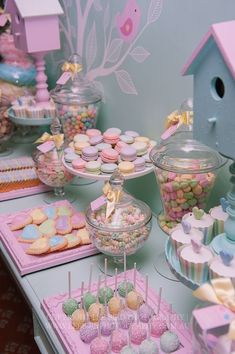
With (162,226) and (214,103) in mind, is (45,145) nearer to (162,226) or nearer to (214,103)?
(162,226)

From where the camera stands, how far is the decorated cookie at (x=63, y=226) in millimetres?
Result: 1362

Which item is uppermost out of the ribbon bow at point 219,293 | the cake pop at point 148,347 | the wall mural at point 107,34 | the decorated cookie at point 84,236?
the wall mural at point 107,34

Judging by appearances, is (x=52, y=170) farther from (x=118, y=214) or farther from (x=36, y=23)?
(x=36, y=23)

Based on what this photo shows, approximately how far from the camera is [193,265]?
904 mm

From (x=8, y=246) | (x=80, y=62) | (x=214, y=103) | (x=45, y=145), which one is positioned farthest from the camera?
(x=80, y=62)

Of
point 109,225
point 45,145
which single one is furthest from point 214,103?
point 45,145

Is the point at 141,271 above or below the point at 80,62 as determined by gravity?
below

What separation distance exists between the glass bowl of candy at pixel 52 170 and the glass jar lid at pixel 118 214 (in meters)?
0.35

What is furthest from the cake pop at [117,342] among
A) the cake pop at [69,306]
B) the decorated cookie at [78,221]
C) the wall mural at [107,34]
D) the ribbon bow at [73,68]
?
the ribbon bow at [73,68]

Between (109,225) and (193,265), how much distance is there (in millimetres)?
315

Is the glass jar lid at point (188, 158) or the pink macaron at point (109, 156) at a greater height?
the glass jar lid at point (188, 158)

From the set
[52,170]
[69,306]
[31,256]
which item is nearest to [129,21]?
[52,170]

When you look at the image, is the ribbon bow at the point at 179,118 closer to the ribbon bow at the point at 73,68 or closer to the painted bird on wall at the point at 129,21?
the painted bird on wall at the point at 129,21

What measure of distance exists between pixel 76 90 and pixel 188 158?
0.65 meters
